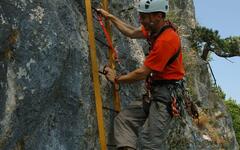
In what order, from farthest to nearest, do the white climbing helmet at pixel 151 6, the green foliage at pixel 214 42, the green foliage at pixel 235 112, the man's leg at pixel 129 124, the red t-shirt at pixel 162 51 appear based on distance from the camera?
the green foliage at pixel 235 112, the green foliage at pixel 214 42, the man's leg at pixel 129 124, the white climbing helmet at pixel 151 6, the red t-shirt at pixel 162 51

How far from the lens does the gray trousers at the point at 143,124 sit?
6.64 m

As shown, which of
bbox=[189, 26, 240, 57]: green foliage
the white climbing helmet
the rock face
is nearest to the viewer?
the rock face

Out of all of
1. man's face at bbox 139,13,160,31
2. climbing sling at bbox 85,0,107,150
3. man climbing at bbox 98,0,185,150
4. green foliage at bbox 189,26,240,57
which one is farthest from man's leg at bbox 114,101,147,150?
green foliage at bbox 189,26,240,57

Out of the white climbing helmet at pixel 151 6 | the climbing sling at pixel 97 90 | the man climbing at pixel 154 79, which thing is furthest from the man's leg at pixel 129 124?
the white climbing helmet at pixel 151 6

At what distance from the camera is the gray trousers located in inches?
261

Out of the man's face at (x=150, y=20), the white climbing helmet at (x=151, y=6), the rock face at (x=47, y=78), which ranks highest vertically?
the white climbing helmet at (x=151, y=6)

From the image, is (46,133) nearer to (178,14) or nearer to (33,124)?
(33,124)

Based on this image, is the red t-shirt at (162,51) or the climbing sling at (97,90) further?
the climbing sling at (97,90)

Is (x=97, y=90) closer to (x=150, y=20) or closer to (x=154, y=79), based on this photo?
(x=154, y=79)

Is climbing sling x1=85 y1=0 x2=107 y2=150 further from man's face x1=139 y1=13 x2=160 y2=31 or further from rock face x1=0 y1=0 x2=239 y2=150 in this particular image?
man's face x1=139 y1=13 x2=160 y2=31

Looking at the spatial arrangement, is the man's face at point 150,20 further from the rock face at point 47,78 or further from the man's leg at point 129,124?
the man's leg at point 129,124

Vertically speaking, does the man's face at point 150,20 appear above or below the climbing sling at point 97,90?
above

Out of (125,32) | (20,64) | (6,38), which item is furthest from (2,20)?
(125,32)

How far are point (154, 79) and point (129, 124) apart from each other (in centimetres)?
79
